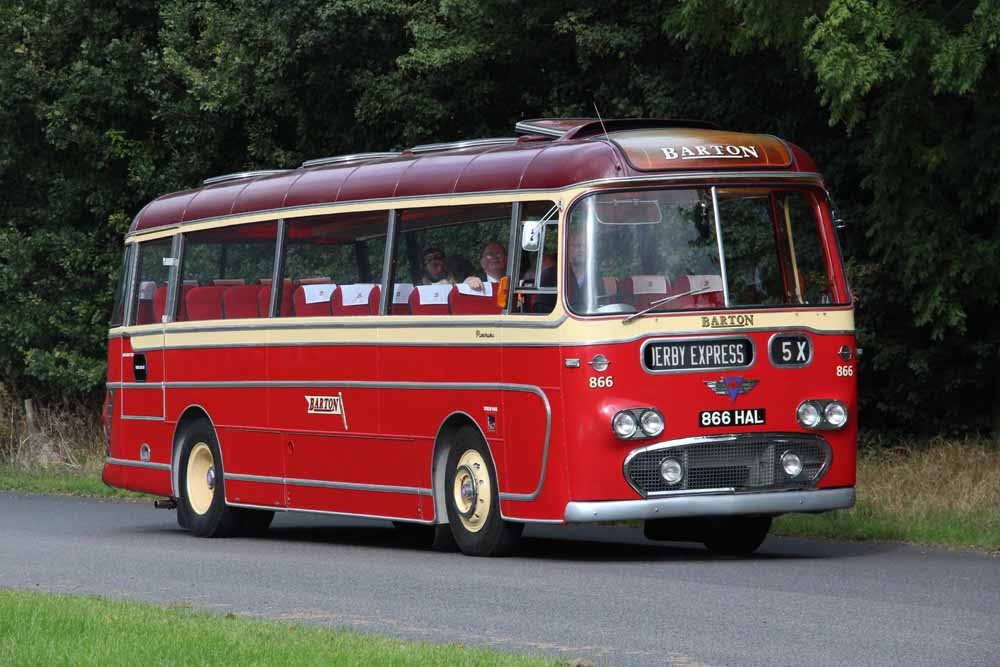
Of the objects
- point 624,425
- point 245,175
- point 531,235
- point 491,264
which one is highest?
point 245,175

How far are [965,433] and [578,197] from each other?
30.1ft

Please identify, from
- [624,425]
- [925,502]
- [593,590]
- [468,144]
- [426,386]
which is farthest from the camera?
[925,502]

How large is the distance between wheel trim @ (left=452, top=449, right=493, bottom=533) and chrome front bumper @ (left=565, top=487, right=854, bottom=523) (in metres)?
1.17

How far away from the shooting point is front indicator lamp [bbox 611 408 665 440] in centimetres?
1439

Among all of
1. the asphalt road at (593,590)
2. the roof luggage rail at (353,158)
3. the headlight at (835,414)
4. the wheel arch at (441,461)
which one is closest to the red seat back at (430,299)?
the wheel arch at (441,461)

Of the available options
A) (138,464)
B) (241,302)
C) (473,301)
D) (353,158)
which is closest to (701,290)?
A: (473,301)

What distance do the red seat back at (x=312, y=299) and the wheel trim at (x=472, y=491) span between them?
231 centimetres

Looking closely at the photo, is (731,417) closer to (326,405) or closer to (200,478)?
(326,405)

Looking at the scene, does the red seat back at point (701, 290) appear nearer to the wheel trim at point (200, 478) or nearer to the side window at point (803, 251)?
the side window at point (803, 251)

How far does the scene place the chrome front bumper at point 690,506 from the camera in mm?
14375

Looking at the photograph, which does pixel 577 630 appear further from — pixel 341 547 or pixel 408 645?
pixel 341 547

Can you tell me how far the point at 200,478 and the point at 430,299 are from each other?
14.5 ft

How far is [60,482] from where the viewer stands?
2783 centimetres

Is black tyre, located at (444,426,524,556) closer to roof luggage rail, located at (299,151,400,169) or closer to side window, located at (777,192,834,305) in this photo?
side window, located at (777,192,834,305)
